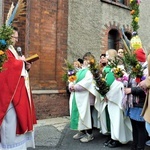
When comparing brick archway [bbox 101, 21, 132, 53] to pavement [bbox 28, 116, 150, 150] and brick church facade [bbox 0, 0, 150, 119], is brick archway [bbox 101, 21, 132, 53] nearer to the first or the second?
brick church facade [bbox 0, 0, 150, 119]

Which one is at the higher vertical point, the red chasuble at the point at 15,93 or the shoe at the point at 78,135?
the red chasuble at the point at 15,93

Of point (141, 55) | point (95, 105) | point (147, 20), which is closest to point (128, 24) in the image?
point (147, 20)

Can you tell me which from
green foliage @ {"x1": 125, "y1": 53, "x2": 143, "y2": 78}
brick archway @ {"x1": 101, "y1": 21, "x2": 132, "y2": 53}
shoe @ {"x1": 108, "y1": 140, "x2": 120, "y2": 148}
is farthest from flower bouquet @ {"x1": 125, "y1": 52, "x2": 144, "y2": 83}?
brick archway @ {"x1": 101, "y1": 21, "x2": 132, "y2": 53}

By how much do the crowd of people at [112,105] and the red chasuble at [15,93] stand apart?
5.21 feet

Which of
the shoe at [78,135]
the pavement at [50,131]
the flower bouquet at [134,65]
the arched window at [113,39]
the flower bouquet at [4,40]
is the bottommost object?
the pavement at [50,131]

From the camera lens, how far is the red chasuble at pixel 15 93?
3318 millimetres

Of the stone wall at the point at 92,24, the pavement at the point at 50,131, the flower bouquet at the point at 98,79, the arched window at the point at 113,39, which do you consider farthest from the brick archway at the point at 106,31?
the flower bouquet at the point at 98,79

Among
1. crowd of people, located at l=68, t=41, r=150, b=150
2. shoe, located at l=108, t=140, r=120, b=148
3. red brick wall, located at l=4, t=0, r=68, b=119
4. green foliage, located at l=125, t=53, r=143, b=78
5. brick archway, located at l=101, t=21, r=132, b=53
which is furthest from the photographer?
brick archway, located at l=101, t=21, r=132, b=53

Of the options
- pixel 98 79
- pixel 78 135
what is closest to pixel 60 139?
pixel 78 135

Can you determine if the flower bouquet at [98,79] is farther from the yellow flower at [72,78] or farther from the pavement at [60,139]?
the pavement at [60,139]

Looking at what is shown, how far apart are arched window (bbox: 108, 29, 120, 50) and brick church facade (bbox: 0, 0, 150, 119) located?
1197mm

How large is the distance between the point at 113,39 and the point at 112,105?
625 cm

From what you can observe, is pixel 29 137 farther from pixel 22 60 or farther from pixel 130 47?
pixel 130 47

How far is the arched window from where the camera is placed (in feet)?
34.3
